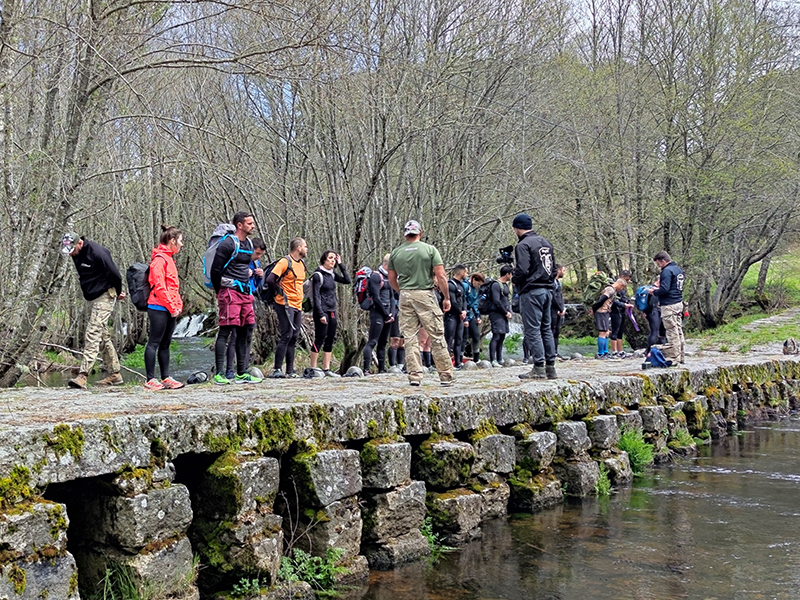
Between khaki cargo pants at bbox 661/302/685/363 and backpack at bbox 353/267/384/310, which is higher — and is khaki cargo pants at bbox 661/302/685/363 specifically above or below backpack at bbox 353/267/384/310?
below

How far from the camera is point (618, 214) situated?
25938 millimetres

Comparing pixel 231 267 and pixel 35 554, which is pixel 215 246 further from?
pixel 35 554

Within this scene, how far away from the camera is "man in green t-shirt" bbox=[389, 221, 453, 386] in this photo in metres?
8.93

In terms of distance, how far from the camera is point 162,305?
8.40 m

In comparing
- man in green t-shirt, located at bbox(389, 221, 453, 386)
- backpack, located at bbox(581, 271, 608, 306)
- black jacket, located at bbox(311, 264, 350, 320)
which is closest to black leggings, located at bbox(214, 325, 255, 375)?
black jacket, located at bbox(311, 264, 350, 320)

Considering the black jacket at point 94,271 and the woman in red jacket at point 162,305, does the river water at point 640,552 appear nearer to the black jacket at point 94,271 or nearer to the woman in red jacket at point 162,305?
the woman in red jacket at point 162,305

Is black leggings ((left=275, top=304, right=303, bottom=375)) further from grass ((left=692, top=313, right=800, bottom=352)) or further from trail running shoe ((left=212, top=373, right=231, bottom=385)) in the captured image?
grass ((left=692, top=313, right=800, bottom=352))

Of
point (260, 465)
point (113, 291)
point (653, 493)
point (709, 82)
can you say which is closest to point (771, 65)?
point (709, 82)

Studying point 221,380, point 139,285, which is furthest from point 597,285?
point 139,285

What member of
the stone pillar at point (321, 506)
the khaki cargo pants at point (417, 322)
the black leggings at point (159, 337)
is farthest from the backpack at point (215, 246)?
the stone pillar at point (321, 506)

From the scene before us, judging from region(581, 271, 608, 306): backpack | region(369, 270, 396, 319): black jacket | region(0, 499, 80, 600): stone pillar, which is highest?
region(581, 271, 608, 306): backpack

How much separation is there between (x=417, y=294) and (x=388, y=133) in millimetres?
7524

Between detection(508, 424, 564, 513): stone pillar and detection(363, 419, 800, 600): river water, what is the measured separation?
154 millimetres

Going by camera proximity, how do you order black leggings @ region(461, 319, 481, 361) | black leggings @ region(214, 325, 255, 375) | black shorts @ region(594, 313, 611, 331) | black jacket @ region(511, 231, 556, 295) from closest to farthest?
1. black leggings @ region(214, 325, 255, 375)
2. black jacket @ region(511, 231, 556, 295)
3. black leggings @ region(461, 319, 481, 361)
4. black shorts @ region(594, 313, 611, 331)
